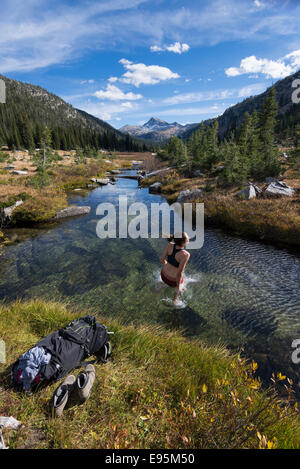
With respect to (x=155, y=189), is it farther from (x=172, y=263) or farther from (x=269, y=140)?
(x=172, y=263)

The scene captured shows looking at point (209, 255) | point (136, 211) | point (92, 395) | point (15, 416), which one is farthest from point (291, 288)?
point (136, 211)

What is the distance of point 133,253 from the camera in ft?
41.6

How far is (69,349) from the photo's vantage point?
4262 millimetres

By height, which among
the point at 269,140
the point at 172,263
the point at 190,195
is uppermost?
the point at 269,140

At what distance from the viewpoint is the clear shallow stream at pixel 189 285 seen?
22.7ft

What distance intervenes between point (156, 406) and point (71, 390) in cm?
166

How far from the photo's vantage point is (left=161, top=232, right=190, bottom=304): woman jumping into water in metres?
6.77

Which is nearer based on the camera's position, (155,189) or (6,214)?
(6,214)

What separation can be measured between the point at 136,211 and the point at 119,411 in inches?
770

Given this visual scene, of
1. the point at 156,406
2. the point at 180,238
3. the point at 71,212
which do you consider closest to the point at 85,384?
the point at 156,406

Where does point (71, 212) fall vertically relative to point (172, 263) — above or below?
above

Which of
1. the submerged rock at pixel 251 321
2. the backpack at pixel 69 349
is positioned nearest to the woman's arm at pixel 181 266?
the submerged rock at pixel 251 321

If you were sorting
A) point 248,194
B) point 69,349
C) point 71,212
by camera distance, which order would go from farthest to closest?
point 71,212 → point 248,194 → point 69,349

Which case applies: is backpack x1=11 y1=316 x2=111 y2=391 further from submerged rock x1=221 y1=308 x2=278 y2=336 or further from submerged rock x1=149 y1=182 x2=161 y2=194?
submerged rock x1=149 y1=182 x2=161 y2=194
